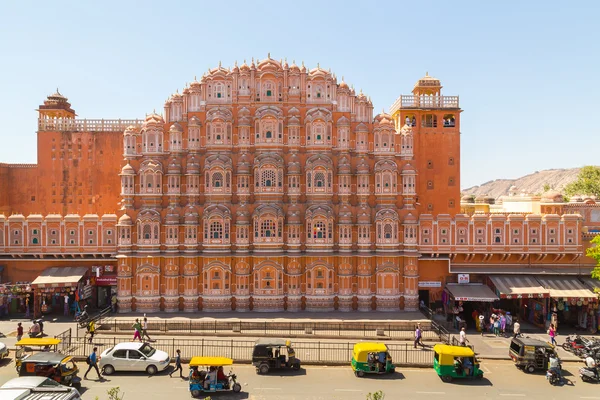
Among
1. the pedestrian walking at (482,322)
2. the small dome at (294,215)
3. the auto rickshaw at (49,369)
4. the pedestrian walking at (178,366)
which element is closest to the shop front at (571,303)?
the pedestrian walking at (482,322)

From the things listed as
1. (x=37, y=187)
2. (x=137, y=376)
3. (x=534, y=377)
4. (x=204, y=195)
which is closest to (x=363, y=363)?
(x=534, y=377)

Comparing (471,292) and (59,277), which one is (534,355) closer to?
(471,292)

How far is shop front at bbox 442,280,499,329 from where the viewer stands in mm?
36469

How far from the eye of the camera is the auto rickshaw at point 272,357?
2611 centimetres

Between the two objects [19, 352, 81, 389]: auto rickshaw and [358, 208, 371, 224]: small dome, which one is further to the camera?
[358, 208, 371, 224]: small dome

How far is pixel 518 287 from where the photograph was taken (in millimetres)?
37031

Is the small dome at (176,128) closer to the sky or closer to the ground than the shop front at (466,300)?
closer to the sky

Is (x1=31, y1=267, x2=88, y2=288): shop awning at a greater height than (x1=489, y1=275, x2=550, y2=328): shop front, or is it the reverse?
(x1=31, y1=267, x2=88, y2=288): shop awning

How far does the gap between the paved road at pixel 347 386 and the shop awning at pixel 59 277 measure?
1081 centimetres

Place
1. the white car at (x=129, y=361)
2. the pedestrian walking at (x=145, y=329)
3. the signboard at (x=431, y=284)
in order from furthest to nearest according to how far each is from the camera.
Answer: the signboard at (x=431, y=284) < the pedestrian walking at (x=145, y=329) < the white car at (x=129, y=361)

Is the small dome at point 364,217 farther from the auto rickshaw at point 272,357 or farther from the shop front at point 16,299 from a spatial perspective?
the shop front at point 16,299

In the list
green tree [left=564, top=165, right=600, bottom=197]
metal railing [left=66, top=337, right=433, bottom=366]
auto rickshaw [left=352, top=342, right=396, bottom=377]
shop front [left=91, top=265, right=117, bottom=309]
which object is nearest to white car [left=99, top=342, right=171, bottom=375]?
metal railing [left=66, top=337, right=433, bottom=366]

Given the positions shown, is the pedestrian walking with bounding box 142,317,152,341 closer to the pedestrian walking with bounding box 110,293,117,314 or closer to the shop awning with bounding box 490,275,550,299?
the pedestrian walking with bounding box 110,293,117,314

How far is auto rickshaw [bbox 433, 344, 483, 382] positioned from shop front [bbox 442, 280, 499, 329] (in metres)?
10.2
